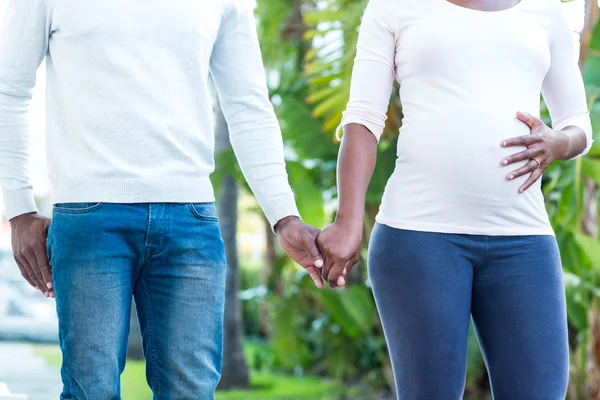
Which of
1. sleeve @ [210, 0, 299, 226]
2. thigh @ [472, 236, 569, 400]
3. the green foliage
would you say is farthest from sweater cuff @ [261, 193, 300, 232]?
the green foliage

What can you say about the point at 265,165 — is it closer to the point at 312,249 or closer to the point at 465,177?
the point at 312,249

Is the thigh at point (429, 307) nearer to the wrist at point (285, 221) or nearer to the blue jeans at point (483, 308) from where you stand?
the blue jeans at point (483, 308)

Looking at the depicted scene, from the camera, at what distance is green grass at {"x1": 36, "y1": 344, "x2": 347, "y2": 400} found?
223 inches

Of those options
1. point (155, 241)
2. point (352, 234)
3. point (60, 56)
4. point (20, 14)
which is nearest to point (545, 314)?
point (352, 234)

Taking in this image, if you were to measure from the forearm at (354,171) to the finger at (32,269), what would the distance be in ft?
2.16

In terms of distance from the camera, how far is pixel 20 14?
175 cm

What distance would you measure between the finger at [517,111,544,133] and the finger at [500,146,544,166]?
0.05m

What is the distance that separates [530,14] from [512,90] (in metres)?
0.19

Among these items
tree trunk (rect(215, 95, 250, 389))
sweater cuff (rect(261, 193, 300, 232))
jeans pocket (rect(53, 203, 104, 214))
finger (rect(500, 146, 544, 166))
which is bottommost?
tree trunk (rect(215, 95, 250, 389))

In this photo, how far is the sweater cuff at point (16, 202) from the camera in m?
1.81

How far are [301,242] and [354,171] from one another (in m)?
0.21

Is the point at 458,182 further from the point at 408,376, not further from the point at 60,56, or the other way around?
the point at 60,56

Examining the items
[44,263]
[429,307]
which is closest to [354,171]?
[429,307]

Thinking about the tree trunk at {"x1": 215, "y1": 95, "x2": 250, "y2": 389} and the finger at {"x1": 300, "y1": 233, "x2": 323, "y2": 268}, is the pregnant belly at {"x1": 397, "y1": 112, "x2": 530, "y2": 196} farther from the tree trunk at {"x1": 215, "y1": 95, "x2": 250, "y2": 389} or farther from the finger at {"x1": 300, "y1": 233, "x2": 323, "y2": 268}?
the tree trunk at {"x1": 215, "y1": 95, "x2": 250, "y2": 389}
